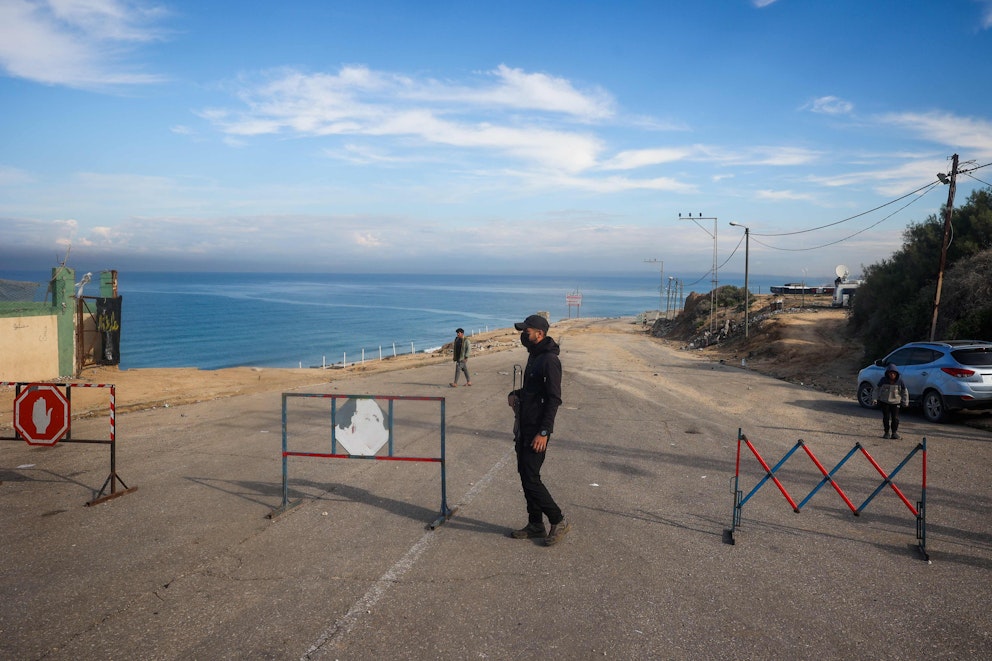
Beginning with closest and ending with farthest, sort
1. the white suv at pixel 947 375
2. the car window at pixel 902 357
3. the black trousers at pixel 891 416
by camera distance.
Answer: the black trousers at pixel 891 416, the white suv at pixel 947 375, the car window at pixel 902 357

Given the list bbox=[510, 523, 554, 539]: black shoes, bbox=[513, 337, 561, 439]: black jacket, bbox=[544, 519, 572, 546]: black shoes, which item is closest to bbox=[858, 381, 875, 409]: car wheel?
bbox=[544, 519, 572, 546]: black shoes

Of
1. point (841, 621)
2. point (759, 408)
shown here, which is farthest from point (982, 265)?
point (841, 621)

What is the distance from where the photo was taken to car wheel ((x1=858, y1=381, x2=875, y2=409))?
15.3 metres

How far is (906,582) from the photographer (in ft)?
17.3

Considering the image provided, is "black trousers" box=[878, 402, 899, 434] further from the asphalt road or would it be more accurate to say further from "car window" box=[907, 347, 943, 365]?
"car window" box=[907, 347, 943, 365]

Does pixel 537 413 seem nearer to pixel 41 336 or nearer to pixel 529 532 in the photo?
pixel 529 532

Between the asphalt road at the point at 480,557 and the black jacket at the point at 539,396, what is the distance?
113 cm

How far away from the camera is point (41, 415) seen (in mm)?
7941

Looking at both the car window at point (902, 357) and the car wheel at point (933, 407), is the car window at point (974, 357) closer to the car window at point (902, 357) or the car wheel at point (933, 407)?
the car wheel at point (933, 407)

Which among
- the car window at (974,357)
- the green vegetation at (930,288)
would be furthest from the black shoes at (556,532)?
the green vegetation at (930,288)

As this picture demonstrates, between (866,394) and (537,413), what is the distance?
1258cm

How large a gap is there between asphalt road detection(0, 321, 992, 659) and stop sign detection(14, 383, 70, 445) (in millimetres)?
639

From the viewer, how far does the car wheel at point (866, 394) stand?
50.1ft

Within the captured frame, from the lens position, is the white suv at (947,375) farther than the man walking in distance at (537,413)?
Yes
